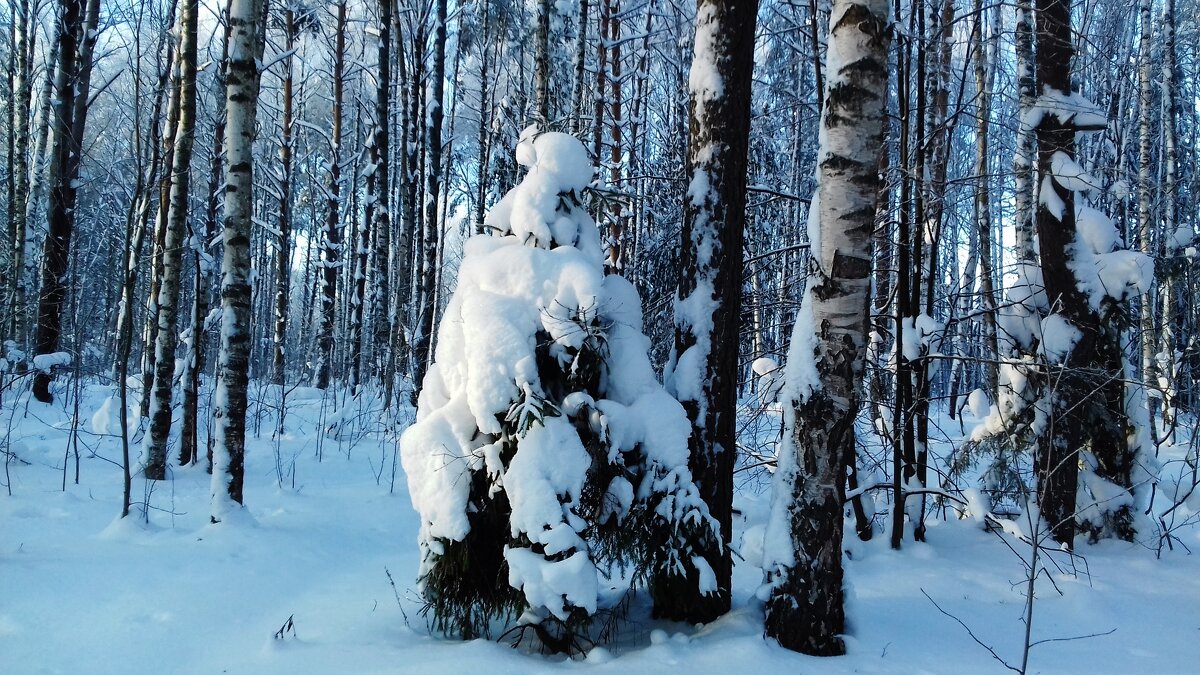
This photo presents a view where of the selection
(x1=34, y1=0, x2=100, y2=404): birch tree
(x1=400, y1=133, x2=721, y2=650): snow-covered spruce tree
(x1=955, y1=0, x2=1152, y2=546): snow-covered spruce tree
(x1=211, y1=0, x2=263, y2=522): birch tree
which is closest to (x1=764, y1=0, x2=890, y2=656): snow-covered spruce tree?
(x1=400, y1=133, x2=721, y2=650): snow-covered spruce tree

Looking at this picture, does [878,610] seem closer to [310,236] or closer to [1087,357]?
[1087,357]

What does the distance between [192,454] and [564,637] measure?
200 inches

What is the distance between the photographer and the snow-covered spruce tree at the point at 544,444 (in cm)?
292

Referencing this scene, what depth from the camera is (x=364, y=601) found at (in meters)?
3.66

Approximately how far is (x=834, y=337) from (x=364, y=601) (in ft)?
9.19

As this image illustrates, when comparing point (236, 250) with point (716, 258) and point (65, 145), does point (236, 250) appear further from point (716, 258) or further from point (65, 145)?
point (65, 145)

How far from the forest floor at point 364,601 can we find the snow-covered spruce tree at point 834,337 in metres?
0.22

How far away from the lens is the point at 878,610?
11.9 ft

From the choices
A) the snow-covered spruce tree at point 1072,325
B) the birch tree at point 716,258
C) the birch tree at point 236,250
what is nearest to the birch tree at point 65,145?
the birch tree at point 236,250

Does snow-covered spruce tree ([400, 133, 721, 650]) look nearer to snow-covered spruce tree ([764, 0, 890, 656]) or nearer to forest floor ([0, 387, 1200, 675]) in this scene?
forest floor ([0, 387, 1200, 675])

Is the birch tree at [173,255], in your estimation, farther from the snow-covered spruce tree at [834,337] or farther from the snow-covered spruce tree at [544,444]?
the snow-covered spruce tree at [834,337]

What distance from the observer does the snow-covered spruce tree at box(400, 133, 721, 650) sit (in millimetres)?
2924

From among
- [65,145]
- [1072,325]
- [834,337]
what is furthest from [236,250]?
[65,145]

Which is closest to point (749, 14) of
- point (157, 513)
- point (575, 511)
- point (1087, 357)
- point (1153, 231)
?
point (575, 511)
